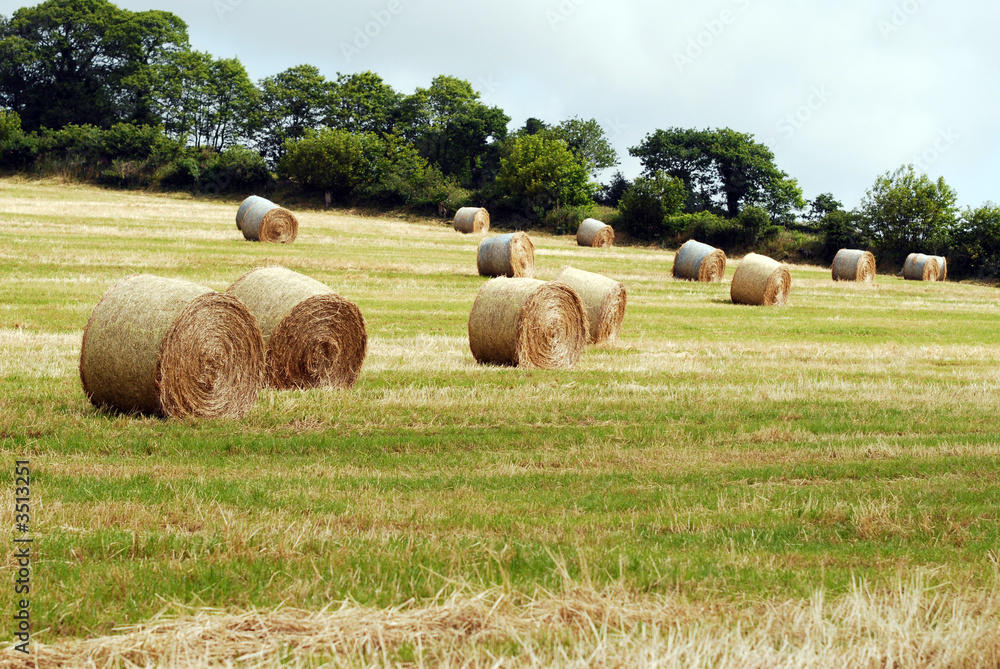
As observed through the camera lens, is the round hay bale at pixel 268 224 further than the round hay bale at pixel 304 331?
Yes

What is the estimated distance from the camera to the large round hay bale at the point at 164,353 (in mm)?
9766

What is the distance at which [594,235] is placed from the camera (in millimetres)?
50938

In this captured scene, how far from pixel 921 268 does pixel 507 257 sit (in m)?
28.7

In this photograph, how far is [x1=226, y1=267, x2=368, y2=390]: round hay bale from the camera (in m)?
12.4

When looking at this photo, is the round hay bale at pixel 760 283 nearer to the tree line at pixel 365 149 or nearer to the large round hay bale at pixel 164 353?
the large round hay bale at pixel 164 353

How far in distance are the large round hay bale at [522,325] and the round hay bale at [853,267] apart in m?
28.2

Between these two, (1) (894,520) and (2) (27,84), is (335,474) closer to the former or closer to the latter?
(1) (894,520)

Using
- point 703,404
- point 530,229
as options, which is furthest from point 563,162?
point 703,404

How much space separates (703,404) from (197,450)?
620cm

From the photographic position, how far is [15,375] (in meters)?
11.6

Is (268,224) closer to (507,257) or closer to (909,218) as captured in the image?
(507,257)

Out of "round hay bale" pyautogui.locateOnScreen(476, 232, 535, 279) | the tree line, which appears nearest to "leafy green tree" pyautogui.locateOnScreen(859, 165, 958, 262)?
the tree line

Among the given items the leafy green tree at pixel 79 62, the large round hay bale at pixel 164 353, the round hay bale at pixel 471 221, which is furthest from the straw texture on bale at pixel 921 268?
the leafy green tree at pixel 79 62

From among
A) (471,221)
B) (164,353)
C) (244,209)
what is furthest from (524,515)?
(471,221)
